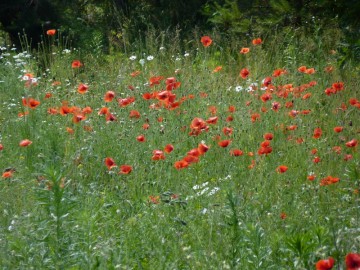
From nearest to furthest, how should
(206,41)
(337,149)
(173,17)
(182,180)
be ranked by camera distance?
(337,149) → (182,180) → (206,41) → (173,17)

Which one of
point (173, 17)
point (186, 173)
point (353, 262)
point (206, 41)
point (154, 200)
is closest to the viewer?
point (353, 262)

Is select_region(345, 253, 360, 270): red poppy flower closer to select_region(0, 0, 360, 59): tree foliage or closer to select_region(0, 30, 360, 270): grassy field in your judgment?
select_region(0, 30, 360, 270): grassy field

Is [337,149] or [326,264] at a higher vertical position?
[326,264]

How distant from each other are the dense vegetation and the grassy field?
0.04ft

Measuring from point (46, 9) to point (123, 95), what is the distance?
5.34m

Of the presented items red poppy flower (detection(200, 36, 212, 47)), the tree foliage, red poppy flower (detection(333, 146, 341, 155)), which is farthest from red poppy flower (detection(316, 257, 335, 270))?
the tree foliage

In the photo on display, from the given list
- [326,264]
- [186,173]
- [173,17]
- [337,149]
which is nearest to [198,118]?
[186,173]

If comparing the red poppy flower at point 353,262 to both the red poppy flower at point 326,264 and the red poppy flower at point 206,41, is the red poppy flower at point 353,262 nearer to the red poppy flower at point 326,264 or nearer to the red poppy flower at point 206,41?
the red poppy flower at point 326,264

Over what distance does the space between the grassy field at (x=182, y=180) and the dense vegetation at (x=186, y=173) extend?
1 cm

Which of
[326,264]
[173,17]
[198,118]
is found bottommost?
[173,17]

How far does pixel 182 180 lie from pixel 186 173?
158mm

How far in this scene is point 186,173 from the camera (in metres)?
4.54

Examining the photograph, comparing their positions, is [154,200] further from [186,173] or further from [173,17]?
[173,17]

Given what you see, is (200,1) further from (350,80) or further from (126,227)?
(126,227)
